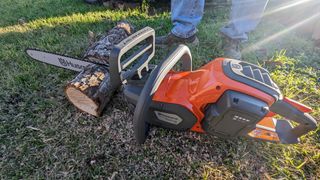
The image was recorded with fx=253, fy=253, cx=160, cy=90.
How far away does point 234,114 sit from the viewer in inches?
53.5

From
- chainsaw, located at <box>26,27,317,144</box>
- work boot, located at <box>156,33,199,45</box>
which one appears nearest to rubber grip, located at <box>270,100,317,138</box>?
chainsaw, located at <box>26,27,317,144</box>

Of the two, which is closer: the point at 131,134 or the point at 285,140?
the point at 285,140

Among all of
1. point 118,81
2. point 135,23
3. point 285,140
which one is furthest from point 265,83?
point 135,23

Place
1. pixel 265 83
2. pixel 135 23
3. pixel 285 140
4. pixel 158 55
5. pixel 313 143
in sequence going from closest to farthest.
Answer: pixel 265 83
pixel 285 140
pixel 313 143
pixel 158 55
pixel 135 23

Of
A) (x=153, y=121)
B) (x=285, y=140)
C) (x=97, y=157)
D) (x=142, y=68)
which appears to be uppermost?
(x=142, y=68)

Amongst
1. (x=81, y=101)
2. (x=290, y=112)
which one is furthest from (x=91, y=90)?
(x=290, y=112)

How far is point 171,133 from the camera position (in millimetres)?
1805

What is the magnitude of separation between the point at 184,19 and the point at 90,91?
1.19 meters

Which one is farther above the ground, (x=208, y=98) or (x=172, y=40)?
(x=208, y=98)

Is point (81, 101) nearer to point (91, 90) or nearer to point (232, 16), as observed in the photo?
point (91, 90)

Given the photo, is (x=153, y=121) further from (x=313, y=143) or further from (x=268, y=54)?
(x=268, y=54)

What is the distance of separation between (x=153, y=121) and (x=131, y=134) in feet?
0.93

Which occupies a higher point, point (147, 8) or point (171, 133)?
point (147, 8)

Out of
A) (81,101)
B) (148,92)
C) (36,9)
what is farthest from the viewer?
(36,9)
